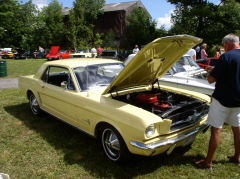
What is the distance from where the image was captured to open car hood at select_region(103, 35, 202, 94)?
2.94 m

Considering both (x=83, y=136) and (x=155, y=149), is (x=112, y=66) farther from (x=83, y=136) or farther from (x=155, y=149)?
(x=155, y=149)

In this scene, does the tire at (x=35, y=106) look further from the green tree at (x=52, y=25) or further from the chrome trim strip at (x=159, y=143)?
the green tree at (x=52, y=25)

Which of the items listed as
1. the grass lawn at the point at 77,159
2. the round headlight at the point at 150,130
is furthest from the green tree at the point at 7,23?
the round headlight at the point at 150,130

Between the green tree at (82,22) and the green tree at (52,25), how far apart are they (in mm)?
2532

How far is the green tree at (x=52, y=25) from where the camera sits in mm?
33094

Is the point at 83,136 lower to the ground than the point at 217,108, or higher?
lower

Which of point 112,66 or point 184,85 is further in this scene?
point 184,85

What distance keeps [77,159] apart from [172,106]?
179 centimetres

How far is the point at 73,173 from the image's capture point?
310 cm

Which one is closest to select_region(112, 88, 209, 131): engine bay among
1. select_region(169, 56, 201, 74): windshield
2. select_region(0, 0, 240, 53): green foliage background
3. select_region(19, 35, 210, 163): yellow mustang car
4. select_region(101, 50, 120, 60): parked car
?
select_region(19, 35, 210, 163): yellow mustang car

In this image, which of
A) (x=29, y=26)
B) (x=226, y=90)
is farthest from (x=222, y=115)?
(x=29, y=26)

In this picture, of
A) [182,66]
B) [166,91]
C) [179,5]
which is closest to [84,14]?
[179,5]

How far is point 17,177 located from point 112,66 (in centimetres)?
264

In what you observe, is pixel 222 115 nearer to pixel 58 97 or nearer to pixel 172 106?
pixel 172 106
